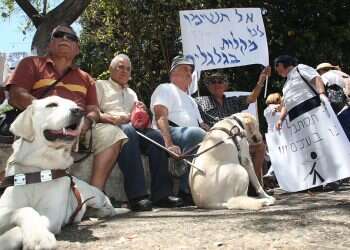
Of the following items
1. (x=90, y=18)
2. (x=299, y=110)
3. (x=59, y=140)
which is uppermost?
(x=90, y=18)

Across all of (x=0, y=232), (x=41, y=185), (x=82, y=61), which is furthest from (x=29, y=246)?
(x=82, y=61)

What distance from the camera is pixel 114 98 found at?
5934 mm

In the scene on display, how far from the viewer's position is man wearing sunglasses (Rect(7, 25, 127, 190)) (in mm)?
4973

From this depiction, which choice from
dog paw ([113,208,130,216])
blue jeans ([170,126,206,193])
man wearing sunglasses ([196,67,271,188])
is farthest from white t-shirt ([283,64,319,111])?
dog paw ([113,208,130,216])

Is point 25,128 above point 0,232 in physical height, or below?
above

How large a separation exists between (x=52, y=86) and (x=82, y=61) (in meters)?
15.6

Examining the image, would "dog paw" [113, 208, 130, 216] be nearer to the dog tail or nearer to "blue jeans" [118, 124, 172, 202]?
"blue jeans" [118, 124, 172, 202]

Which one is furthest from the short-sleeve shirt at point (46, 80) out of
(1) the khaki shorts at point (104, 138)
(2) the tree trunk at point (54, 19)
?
(2) the tree trunk at point (54, 19)

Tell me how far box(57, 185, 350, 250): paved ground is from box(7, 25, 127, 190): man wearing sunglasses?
642 millimetres

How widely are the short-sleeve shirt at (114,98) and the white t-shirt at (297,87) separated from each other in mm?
2210

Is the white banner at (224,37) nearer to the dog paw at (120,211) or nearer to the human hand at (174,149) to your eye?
the human hand at (174,149)

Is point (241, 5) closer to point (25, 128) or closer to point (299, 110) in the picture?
point (299, 110)

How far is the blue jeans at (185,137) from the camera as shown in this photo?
19.6 ft

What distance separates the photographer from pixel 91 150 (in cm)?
521
